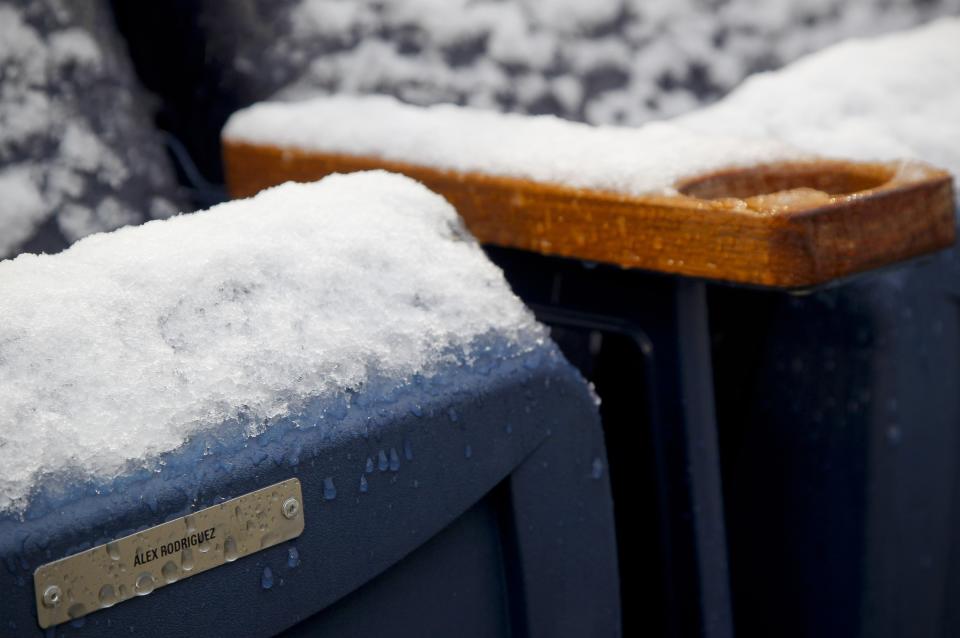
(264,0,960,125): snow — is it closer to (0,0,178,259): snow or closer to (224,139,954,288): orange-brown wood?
(0,0,178,259): snow

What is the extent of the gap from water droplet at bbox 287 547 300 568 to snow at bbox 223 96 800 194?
0.39 m

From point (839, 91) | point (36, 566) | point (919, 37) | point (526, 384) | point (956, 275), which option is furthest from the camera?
point (919, 37)

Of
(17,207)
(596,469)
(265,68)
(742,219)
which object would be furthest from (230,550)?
(265,68)

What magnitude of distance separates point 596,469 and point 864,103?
0.71 m

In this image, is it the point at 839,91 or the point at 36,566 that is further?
the point at 839,91

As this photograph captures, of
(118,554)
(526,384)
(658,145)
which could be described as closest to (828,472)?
(658,145)

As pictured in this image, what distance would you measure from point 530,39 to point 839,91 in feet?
1.23

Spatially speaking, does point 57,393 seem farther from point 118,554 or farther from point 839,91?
point 839,91

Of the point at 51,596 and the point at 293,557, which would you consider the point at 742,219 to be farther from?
the point at 51,596

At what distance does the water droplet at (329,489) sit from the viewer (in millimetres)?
609

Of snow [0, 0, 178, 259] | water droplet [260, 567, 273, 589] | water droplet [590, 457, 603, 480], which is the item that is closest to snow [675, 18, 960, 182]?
water droplet [590, 457, 603, 480]

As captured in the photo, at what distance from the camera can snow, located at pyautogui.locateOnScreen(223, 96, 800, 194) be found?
2.80ft

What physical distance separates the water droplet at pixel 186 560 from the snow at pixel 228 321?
0.18ft

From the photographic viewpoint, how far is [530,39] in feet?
4.20
